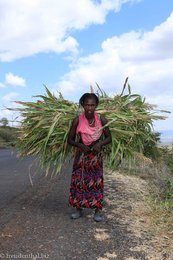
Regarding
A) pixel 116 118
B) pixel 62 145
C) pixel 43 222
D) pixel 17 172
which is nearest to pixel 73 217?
pixel 43 222

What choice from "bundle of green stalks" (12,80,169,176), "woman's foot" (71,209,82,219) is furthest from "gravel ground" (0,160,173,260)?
"bundle of green stalks" (12,80,169,176)

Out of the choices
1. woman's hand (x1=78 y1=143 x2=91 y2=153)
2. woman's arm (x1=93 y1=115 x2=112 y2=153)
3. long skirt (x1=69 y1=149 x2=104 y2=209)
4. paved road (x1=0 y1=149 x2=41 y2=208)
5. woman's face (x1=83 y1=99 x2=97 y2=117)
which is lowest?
paved road (x1=0 y1=149 x2=41 y2=208)

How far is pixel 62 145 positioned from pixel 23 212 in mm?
1056

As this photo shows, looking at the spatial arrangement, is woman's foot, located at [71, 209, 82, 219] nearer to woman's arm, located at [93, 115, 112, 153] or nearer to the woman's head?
woman's arm, located at [93, 115, 112, 153]

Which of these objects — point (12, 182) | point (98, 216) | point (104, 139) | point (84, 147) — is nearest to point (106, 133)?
point (104, 139)

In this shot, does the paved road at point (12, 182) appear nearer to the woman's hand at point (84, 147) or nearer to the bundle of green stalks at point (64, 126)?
the bundle of green stalks at point (64, 126)

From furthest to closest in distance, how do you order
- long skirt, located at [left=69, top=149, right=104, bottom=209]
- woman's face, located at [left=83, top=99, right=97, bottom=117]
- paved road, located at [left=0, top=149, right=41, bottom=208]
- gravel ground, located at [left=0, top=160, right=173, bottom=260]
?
paved road, located at [left=0, top=149, right=41, bottom=208]
long skirt, located at [left=69, top=149, right=104, bottom=209]
woman's face, located at [left=83, top=99, right=97, bottom=117]
gravel ground, located at [left=0, top=160, right=173, bottom=260]

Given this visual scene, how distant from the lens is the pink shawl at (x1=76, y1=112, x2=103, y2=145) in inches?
221

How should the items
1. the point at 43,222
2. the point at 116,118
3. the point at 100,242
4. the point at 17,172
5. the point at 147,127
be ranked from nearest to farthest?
the point at 100,242, the point at 43,222, the point at 116,118, the point at 147,127, the point at 17,172

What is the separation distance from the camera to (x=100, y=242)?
4.64 meters

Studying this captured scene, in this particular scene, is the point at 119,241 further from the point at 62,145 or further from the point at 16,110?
the point at 16,110

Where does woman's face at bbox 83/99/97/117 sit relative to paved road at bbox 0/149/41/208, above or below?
above

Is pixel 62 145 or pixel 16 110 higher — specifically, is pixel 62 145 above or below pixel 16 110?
below

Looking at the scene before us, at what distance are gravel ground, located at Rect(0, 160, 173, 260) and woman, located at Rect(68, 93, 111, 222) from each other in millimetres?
236
